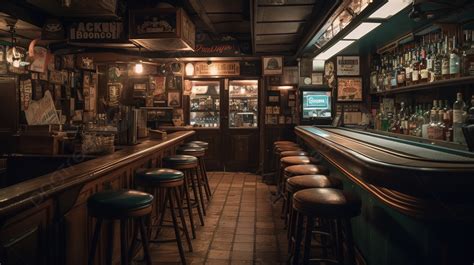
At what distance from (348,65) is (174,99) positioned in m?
3.69

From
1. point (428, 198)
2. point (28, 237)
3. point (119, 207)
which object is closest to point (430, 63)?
point (428, 198)

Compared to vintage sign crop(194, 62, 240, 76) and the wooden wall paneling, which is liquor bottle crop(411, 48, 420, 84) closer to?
the wooden wall paneling

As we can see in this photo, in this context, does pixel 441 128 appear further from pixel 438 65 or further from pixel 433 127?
pixel 438 65

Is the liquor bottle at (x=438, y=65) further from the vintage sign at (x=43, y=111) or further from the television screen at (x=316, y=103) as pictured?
the vintage sign at (x=43, y=111)

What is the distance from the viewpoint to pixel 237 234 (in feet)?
12.4

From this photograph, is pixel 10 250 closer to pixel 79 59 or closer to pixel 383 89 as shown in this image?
pixel 383 89

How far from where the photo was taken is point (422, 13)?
9.47ft

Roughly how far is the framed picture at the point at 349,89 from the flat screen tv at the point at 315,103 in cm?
25

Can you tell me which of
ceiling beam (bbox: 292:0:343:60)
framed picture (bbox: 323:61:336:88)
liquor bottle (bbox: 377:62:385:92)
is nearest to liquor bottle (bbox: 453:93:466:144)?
ceiling beam (bbox: 292:0:343:60)

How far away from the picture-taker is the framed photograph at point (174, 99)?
7.52 meters

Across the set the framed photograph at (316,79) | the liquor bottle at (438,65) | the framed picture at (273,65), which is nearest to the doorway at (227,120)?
the framed picture at (273,65)

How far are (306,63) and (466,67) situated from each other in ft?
11.2

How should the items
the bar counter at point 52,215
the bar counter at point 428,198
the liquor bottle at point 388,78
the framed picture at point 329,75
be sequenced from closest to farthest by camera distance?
the bar counter at point 428,198, the bar counter at point 52,215, the liquor bottle at point 388,78, the framed picture at point 329,75

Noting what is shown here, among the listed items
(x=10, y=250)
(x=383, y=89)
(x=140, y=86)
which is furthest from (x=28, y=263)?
(x=140, y=86)
